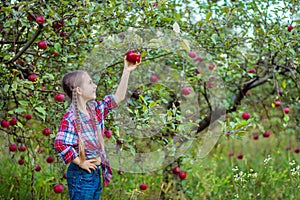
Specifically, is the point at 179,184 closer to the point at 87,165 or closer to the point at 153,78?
the point at 153,78

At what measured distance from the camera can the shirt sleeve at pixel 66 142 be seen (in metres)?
2.03

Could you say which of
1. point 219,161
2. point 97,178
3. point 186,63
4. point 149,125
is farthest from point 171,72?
point 219,161

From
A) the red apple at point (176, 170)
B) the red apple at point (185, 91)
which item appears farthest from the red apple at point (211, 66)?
the red apple at point (176, 170)

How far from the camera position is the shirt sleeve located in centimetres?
203

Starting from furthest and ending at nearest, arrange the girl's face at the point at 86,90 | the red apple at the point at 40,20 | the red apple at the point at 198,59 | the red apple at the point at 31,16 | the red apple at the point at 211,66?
the red apple at the point at 198,59
the red apple at the point at 211,66
the red apple at the point at 31,16
the red apple at the point at 40,20
the girl's face at the point at 86,90

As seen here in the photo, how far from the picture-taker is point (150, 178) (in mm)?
4363

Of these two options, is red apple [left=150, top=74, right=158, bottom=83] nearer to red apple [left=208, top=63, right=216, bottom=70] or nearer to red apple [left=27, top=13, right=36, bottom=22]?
red apple [left=208, top=63, right=216, bottom=70]

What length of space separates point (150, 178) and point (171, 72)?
142 cm

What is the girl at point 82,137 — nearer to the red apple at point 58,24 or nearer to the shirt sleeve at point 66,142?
the shirt sleeve at point 66,142

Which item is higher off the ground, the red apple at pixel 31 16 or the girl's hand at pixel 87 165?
the red apple at pixel 31 16

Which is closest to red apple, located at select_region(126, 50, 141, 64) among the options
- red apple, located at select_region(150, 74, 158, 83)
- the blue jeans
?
the blue jeans

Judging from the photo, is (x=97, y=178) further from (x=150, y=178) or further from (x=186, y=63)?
(x=150, y=178)

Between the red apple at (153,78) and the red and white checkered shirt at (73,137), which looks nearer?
the red and white checkered shirt at (73,137)

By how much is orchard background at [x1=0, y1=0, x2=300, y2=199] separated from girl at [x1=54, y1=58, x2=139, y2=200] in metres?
0.27
